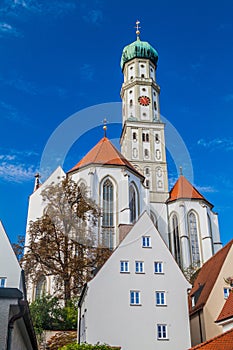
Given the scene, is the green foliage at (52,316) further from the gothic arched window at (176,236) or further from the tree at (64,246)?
the gothic arched window at (176,236)

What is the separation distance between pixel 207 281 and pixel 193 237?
88.8 ft

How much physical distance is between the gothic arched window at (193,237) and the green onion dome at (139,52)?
31.8 metres

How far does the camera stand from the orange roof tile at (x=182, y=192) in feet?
186

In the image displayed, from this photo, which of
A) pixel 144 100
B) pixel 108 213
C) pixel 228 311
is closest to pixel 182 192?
pixel 108 213

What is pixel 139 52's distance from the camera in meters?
73.0

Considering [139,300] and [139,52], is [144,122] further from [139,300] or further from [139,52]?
[139,300]

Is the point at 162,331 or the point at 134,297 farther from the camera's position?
the point at 134,297

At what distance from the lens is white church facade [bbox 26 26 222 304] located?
48.2 meters

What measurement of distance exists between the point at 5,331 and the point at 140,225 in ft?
59.7

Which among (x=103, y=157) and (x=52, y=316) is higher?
(x=103, y=157)

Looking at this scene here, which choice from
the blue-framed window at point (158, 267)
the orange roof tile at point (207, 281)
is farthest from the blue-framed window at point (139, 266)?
the orange roof tile at point (207, 281)

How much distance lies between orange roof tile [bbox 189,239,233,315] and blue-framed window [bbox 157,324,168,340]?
288 centimetres

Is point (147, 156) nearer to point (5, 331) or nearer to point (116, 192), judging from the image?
point (116, 192)

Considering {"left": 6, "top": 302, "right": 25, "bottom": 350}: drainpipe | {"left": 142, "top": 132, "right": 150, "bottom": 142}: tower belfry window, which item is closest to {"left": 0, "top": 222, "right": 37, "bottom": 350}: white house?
{"left": 6, "top": 302, "right": 25, "bottom": 350}: drainpipe
